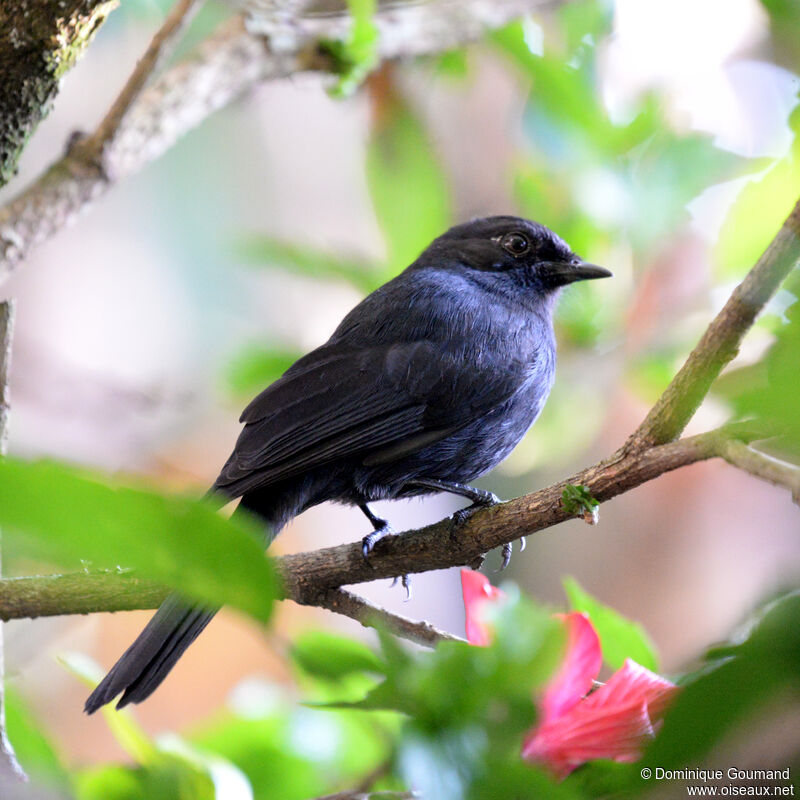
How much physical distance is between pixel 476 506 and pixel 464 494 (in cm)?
22

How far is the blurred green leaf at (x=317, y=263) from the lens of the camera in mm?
3318

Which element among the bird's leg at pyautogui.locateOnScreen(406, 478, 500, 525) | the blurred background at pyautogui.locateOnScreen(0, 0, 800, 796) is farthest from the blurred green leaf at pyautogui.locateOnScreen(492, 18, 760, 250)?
the bird's leg at pyautogui.locateOnScreen(406, 478, 500, 525)

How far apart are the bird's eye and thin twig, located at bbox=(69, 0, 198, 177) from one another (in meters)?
1.32

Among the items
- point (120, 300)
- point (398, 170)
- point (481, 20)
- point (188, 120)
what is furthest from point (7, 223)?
point (120, 300)

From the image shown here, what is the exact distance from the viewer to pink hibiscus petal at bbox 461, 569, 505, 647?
1352 millimetres

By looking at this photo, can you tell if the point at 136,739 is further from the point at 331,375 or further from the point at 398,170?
the point at 398,170

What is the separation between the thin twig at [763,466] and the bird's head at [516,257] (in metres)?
1.97

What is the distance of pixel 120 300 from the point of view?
6.85 m

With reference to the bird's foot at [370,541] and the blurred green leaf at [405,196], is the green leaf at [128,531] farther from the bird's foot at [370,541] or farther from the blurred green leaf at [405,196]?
the blurred green leaf at [405,196]

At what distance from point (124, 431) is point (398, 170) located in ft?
A: 6.78

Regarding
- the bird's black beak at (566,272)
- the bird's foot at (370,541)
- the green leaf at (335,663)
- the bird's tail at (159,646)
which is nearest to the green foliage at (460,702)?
the green leaf at (335,663)

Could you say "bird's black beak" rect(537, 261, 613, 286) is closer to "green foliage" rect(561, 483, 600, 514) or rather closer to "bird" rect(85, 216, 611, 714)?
"bird" rect(85, 216, 611, 714)

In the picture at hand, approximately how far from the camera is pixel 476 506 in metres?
2.14

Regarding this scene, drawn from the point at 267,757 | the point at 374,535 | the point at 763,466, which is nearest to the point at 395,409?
the point at 374,535
